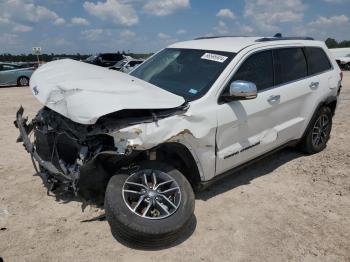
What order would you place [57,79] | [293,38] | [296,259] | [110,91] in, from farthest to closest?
[293,38] < [57,79] < [110,91] < [296,259]

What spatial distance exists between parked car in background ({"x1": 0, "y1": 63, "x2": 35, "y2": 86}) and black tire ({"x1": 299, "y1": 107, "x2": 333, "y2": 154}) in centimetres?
1767

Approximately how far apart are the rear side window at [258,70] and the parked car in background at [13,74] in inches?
709

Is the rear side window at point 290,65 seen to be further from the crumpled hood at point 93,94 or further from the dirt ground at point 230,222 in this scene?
the crumpled hood at point 93,94

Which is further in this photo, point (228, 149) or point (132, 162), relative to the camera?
point (228, 149)

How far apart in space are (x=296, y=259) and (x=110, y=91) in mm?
2306

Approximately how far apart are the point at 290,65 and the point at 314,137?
4.70 feet

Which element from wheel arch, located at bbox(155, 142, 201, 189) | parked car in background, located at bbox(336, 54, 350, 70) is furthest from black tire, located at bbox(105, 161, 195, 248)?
parked car in background, located at bbox(336, 54, 350, 70)

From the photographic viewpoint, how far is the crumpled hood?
343cm

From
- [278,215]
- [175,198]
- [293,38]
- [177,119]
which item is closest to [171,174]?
[175,198]

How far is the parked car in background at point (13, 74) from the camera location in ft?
65.4

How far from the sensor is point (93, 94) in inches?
140

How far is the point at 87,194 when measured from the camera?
3.73 metres

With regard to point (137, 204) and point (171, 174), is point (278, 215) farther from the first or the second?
point (137, 204)

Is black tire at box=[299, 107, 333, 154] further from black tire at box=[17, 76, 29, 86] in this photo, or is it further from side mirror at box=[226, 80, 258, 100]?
black tire at box=[17, 76, 29, 86]
